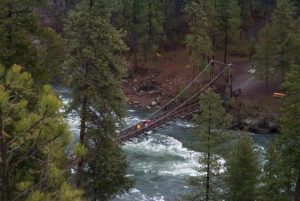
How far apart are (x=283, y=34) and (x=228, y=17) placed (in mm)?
7398

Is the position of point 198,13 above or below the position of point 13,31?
below

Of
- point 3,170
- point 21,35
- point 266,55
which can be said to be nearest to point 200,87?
point 266,55

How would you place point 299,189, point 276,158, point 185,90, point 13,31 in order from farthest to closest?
1. point 185,90
2. point 276,158
3. point 299,189
4. point 13,31

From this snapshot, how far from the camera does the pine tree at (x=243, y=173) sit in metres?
18.2

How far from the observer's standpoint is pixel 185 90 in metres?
42.1

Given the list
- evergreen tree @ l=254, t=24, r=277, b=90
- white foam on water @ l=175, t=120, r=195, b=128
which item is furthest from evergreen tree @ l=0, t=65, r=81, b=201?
evergreen tree @ l=254, t=24, r=277, b=90

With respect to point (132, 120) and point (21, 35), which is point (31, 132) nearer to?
point (21, 35)

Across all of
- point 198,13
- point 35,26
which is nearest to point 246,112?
point 198,13

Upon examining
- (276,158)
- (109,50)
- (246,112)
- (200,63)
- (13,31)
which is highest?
(13,31)

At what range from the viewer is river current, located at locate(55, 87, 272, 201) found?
24750 millimetres

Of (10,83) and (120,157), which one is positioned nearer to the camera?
(10,83)

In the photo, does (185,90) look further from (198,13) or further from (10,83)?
(10,83)

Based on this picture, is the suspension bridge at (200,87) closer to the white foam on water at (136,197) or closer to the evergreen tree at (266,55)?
the evergreen tree at (266,55)

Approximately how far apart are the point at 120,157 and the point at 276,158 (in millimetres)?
5969
